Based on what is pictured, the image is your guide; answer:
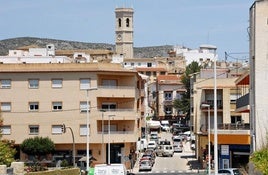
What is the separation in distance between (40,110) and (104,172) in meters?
36.6

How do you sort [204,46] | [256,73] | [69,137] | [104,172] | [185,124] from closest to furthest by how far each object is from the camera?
[204,46], [256,73], [104,172], [69,137], [185,124]

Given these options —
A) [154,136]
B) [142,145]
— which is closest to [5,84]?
[142,145]

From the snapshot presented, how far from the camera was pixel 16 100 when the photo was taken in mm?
72688

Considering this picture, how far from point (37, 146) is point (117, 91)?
947 centimetres

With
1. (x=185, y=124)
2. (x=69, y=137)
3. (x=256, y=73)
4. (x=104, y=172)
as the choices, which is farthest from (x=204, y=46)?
(x=185, y=124)

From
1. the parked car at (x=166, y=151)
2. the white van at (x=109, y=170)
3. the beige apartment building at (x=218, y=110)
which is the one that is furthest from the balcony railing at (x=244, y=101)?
the parked car at (x=166, y=151)

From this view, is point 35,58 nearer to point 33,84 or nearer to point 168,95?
point 33,84

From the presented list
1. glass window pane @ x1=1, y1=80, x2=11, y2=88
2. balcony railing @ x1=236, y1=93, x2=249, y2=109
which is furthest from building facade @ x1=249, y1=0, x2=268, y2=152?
glass window pane @ x1=1, y1=80, x2=11, y2=88

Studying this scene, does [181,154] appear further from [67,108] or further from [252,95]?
[252,95]

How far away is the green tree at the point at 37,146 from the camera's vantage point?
69.9m

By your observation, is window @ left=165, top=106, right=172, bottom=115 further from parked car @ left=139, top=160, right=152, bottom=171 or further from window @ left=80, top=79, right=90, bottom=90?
parked car @ left=139, top=160, right=152, bottom=171

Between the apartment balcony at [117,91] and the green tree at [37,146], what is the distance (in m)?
6.69

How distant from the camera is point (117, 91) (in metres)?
73.0

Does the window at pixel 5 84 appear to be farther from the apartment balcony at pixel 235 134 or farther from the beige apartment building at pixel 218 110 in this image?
the apartment balcony at pixel 235 134
